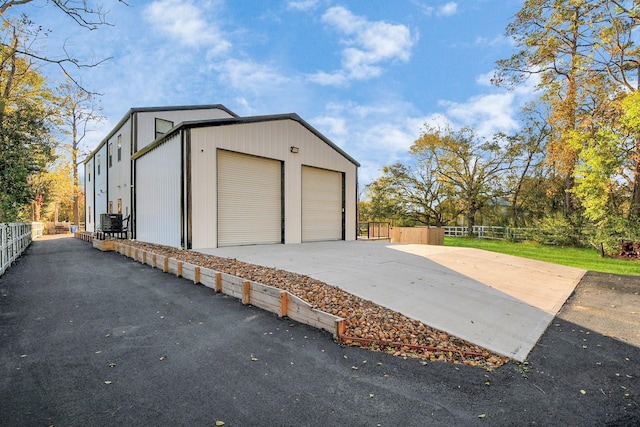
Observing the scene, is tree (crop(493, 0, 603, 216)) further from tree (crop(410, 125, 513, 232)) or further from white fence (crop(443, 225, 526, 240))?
tree (crop(410, 125, 513, 232))

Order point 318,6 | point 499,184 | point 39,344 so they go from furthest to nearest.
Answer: point 499,184
point 318,6
point 39,344

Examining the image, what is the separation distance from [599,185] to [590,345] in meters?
10.4

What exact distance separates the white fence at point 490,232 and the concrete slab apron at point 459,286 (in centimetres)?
1039

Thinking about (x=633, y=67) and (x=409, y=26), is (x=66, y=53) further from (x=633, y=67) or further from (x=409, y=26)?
(x=633, y=67)

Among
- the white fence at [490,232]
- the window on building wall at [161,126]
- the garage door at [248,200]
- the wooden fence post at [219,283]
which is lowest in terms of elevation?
the white fence at [490,232]

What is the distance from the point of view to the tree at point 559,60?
43.4 feet

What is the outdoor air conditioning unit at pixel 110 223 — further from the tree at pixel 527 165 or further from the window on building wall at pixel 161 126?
the tree at pixel 527 165

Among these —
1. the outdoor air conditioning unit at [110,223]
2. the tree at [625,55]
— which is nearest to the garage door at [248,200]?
the outdoor air conditioning unit at [110,223]

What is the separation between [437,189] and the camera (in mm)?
24578

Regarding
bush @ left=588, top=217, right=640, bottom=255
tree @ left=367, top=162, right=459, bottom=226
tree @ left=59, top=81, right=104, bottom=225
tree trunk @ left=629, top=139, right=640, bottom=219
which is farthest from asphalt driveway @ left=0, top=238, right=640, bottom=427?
tree @ left=367, top=162, right=459, bottom=226

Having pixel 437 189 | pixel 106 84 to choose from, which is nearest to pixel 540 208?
pixel 437 189

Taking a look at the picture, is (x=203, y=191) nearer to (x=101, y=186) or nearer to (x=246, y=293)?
(x=246, y=293)

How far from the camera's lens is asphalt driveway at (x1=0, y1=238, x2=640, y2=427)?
6.85ft

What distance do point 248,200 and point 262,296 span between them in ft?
20.1
